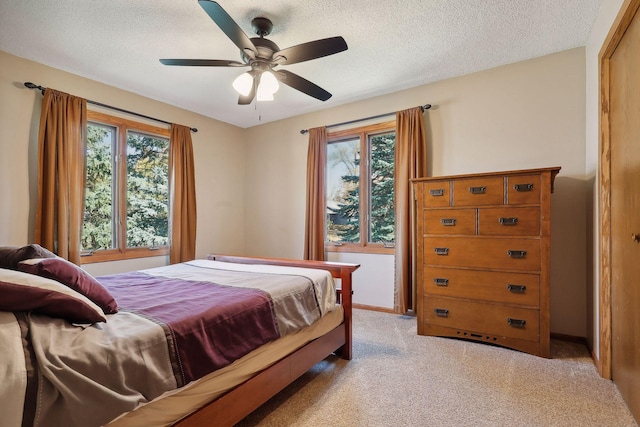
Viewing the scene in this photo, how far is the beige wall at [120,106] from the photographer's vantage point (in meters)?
2.68

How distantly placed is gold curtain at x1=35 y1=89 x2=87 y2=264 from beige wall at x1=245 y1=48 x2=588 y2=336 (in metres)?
Answer: 2.84

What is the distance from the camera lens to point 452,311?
275 centimetres

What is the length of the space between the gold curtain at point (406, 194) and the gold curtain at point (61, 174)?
126 inches

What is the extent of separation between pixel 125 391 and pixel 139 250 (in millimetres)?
2945

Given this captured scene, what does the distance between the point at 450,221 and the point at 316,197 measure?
5.77 ft

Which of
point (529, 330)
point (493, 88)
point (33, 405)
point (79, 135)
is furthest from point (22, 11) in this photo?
point (529, 330)

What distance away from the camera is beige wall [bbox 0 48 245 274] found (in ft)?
8.79

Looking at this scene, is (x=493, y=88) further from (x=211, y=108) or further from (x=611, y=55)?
(x=211, y=108)

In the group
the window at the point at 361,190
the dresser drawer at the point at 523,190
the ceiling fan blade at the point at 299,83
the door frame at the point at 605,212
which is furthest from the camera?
the window at the point at 361,190

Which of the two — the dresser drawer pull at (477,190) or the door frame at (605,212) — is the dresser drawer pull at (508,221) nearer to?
the dresser drawer pull at (477,190)

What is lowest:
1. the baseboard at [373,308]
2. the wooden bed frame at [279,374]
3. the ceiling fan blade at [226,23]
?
the baseboard at [373,308]

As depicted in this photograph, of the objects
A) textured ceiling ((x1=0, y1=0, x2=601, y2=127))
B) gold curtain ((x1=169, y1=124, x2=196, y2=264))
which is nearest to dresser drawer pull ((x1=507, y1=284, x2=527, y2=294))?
textured ceiling ((x1=0, y1=0, x2=601, y2=127))

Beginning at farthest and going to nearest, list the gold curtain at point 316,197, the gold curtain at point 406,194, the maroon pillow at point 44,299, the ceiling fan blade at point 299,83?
the gold curtain at point 316,197, the gold curtain at point 406,194, the ceiling fan blade at point 299,83, the maroon pillow at point 44,299

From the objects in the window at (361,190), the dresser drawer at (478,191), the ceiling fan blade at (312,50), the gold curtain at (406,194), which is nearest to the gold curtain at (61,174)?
the ceiling fan blade at (312,50)
